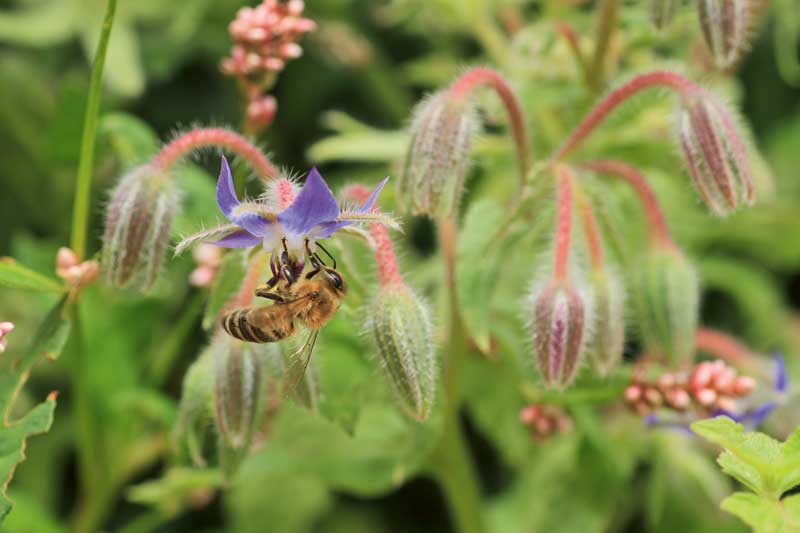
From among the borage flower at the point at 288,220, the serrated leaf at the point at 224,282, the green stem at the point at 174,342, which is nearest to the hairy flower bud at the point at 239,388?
the serrated leaf at the point at 224,282

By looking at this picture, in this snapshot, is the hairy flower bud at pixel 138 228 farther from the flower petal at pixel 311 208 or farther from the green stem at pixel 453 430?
the green stem at pixel 453 430

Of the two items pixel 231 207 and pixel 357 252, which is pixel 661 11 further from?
pixel 231 207

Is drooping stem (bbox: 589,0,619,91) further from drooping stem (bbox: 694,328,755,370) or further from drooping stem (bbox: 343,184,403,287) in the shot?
drooping stem (bbox: 343,184,403,287)

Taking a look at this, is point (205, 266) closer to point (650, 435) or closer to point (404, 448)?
point (404, 448)

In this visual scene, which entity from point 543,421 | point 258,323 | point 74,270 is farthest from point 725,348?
point 74,270

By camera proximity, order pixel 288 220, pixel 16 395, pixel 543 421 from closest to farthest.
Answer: pixel 288 220, pixel 16 395, pixel 543 421

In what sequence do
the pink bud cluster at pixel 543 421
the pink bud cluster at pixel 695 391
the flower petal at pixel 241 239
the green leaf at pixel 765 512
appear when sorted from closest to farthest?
the green leaf at pixel 765 512 < the flower petal at pixel 241 239 < the pink bud cluster at pixel 695 391 < the pink bud cluster at pixel 543 421

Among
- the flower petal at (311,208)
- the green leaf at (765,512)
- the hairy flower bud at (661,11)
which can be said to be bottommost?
the green leaf at (765,512)
